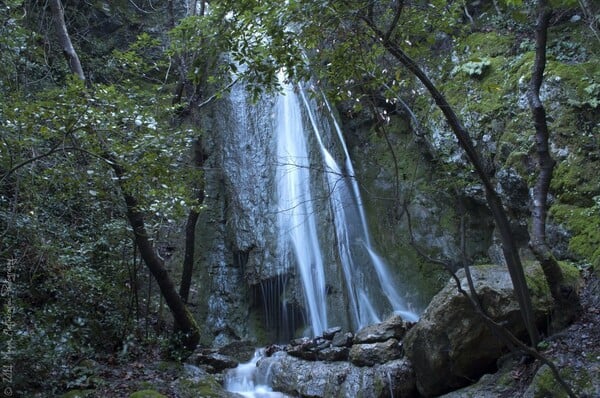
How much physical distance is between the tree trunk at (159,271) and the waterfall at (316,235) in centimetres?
324

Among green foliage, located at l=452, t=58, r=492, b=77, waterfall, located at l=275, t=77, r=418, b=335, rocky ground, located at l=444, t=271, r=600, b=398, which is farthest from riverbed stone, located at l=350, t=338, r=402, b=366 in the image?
green foliage, located at l=452, t=58, r=492, b=77

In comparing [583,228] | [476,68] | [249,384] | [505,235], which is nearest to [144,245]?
[249,384]

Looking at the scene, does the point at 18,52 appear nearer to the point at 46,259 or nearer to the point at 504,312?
the point at 46,259

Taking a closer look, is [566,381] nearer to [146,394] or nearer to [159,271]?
[146,394]

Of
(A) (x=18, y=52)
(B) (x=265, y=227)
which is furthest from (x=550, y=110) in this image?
(A) (x=18, y=52)

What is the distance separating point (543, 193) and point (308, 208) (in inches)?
307

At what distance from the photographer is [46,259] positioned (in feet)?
25.4

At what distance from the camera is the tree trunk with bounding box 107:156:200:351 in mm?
6859

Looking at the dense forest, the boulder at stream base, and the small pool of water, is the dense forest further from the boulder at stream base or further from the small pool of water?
the small pool of water

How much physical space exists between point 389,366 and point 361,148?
757 cm

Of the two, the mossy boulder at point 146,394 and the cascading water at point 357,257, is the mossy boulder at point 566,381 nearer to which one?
the mossy boulder at point 146,394

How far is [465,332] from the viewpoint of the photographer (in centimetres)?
Answer: 654

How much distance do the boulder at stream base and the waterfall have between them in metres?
3.97


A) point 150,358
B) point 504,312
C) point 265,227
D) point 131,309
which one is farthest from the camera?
point 265,227
